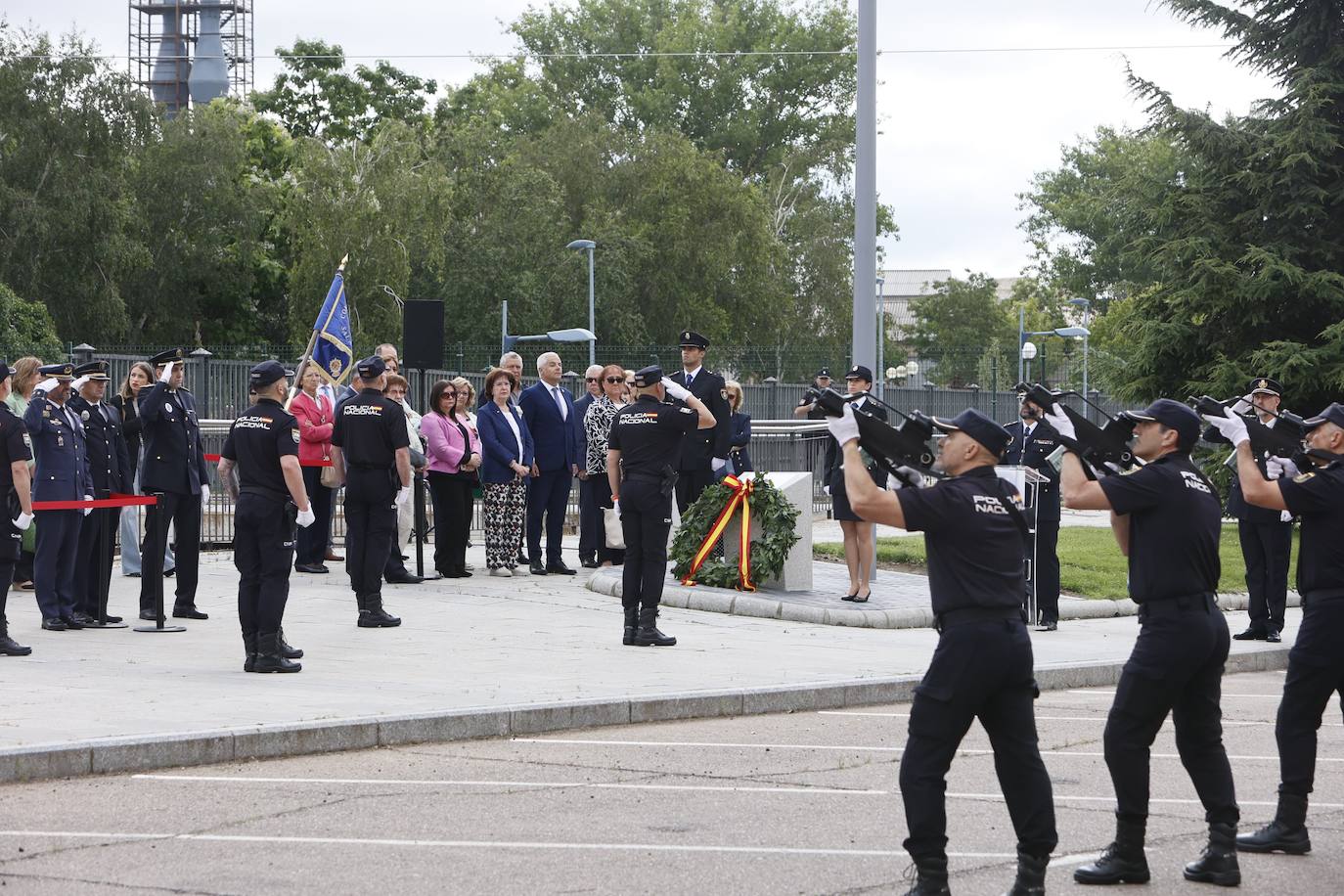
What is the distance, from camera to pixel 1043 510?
14.1m

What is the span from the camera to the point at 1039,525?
46.7ft

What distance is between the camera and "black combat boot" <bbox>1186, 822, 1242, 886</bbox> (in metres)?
6.35

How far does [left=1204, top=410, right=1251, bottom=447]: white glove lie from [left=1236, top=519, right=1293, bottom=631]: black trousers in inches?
270

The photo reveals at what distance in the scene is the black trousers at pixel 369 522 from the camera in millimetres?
12984

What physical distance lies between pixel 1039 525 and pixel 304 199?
3811 centimetres

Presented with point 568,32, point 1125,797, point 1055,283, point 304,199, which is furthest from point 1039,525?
point 1055,283

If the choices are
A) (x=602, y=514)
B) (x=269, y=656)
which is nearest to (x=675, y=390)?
(x=269, y=656)

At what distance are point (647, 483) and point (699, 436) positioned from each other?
13.5 ft

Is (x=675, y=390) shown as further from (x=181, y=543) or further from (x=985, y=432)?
(x=985, y=432)

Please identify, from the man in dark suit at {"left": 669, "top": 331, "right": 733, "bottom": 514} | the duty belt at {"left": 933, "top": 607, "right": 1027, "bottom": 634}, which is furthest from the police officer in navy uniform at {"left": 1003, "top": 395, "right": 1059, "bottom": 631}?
the duty belt at {"left": 933, "top": 607, "right": 1027, "bottom": 634}

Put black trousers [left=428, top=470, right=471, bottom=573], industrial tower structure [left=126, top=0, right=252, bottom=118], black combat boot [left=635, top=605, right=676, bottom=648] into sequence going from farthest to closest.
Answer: industrial tower structure [left=126, top=0, right=252, bottom=118] < black trousers [left=428, top=470, right=471, bottom=573] < black combat boot [left=635, top=605, right=676, bottom=648]

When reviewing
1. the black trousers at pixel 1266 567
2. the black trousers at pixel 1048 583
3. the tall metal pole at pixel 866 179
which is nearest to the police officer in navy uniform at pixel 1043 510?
the black trousers at pixel 1048 583

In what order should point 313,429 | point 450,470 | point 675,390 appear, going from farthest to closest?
point 450,470
point 313,429
point 675,390

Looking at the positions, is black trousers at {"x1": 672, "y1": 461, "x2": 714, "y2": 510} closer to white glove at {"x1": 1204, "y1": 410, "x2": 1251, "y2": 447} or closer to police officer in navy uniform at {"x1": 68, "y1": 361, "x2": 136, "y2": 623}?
police officer in navy uniform at {"x1": 68, "y1": 361, "x2": 136, "y2": 623}
